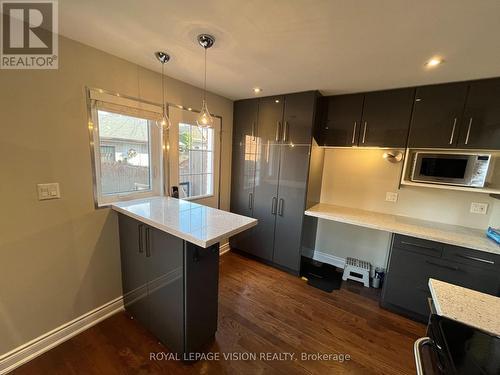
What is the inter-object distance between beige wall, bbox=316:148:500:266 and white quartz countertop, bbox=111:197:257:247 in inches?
73.5

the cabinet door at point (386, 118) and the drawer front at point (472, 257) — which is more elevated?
the cabinet door at point (386, 118)

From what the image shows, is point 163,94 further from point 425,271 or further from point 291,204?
point 425,271

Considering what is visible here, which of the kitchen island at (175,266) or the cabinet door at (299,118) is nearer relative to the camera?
the kitchen island at (175,266)

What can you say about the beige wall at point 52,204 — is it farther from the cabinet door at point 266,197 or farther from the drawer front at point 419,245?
the drawer front at point 419,245

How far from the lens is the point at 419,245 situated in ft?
6.53

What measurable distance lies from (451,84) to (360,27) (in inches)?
58.2

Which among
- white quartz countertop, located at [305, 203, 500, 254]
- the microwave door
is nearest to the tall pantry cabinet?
white quartz countertop, located at [305, 203, 500, 254]

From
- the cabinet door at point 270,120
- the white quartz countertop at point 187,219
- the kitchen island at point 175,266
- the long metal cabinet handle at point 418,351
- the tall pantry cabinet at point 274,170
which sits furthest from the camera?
the cabinet door at point 270,120

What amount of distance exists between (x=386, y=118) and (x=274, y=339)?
252cm

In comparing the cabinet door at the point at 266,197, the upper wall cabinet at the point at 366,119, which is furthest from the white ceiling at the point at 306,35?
the cabinet door at the point at 266,197

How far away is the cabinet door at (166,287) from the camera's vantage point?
143 centimetres

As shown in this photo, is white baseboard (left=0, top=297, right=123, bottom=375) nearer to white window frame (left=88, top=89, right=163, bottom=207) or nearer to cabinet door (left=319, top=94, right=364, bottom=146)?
white window frame (left=88, top=89, right=163, bottom=207)

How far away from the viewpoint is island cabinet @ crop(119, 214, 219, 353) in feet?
4.64

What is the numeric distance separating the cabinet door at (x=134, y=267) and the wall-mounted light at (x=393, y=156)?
2.80m
